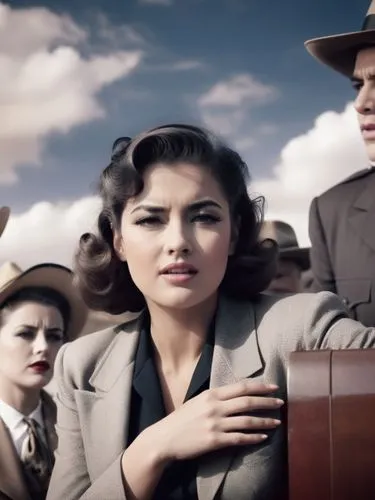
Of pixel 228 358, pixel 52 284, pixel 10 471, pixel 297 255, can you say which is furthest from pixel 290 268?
pixel 228 358

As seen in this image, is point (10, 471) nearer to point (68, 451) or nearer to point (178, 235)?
point (68, 451)

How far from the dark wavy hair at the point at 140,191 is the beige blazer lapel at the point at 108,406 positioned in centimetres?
12

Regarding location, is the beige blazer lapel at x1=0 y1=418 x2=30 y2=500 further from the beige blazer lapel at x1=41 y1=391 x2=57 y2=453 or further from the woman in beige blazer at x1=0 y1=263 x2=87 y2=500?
the beige blazer lapel at x1=41 y1=391 x2=57 y2=453

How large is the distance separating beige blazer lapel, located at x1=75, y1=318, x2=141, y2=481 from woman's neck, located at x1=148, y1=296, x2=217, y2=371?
73 millimetres

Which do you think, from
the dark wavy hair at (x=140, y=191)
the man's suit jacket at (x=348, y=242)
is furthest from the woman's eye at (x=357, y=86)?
the dark wavy hair at (x=140, y=191)

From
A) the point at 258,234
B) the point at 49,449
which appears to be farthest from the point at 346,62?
the point at 49,449

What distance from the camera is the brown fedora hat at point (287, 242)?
244 cm

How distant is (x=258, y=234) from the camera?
1.43 metres

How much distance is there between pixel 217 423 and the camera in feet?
3.81

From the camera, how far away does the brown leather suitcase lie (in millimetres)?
1027

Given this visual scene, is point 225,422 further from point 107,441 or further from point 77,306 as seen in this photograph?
point 77,306

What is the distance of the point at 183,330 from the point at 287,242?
4.44 feet

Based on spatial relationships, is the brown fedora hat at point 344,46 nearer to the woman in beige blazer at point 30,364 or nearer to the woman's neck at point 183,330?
the woman's neck at point 183,330

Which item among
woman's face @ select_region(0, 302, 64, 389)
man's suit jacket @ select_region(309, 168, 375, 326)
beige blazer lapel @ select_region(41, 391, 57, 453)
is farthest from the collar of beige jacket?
beige blazer lapel @ select_region(41, 391, 57, 453)
